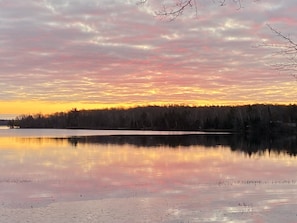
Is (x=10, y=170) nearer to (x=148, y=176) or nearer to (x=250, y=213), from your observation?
(x=148, y=176)

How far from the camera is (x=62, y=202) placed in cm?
1653

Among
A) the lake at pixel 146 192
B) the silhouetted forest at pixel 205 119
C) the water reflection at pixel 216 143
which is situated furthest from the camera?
the silhouetted forest at pixel 205 119

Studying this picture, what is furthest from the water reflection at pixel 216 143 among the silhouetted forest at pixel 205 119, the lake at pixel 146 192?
the silhouetted forest at pixel 205 119

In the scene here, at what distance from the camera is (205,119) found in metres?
146

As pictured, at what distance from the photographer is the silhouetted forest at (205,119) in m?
117

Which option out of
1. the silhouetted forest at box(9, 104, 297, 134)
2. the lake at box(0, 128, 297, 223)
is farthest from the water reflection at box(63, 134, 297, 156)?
the silhouetted forest at box(9, 104, 297, 134)

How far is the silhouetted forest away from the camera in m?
117

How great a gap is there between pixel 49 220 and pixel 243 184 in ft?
35.0

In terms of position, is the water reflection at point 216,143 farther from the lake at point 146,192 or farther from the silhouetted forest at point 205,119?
the silhouetted forest at point 205,119

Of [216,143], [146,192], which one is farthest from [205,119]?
[146,192]

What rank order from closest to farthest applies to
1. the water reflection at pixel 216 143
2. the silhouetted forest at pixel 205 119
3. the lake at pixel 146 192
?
1. the lake at pixel 146 192
2. the water reflection at pixel 216 143
3. the silhouetted forest at pixel 205 119

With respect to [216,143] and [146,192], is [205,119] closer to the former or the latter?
[216,143]

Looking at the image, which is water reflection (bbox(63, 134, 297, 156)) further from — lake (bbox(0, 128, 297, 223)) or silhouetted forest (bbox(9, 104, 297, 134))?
silhouetted forest (bbox(9, 104, 297, 134))

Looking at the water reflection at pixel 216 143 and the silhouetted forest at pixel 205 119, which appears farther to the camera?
the silhouetted forest at pixel 205 119
